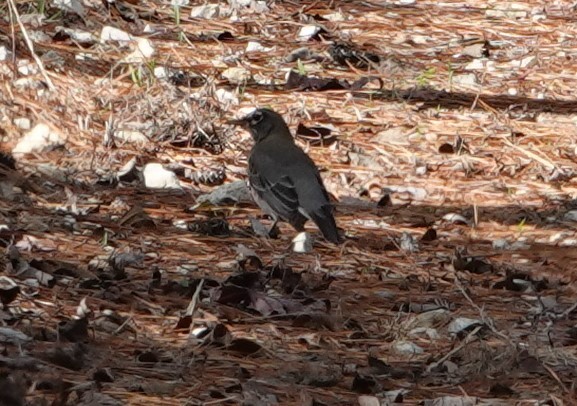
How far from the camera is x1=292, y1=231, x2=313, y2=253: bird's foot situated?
7262mm

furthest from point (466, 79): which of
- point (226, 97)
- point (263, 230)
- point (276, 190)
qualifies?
point (263, 230)

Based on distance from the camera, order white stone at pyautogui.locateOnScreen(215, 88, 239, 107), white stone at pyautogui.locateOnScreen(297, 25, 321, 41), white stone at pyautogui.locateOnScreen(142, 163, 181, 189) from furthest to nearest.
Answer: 1. white stone at pyautogui.locateOnScreen(297, 25, 321, 41)
2. white stone at pyautogui.locateOnScreen(215, 88, 239, 107)
3. white stone at pyautogui.locateOnScreen(142, 163, 181, 189)

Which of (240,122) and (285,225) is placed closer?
(285,225)

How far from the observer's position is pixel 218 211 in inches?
304

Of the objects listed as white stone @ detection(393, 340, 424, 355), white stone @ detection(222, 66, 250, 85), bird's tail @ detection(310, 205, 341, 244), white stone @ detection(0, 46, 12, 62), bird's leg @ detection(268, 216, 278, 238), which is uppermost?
white stone @ detection(393, 340, 424, 355)

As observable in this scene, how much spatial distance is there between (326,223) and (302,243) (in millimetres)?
182

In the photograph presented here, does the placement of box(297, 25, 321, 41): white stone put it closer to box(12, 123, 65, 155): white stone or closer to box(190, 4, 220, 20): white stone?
box(190, 4, 220, 20): white stone

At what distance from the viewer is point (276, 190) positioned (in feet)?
25.4

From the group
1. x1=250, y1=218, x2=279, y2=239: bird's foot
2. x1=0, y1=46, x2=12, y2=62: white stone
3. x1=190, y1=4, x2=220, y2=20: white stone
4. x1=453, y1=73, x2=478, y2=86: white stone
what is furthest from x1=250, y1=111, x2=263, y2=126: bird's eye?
x1=190, y1=4, x2=220, y2=20: white stone

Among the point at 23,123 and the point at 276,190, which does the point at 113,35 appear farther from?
the point at 276,190

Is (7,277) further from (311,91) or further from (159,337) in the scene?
(311,91)

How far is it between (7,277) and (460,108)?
459cm

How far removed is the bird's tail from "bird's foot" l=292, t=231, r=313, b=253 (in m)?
0.11

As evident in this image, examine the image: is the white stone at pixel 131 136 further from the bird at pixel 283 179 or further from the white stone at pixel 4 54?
the white stone at pixel 4 54
